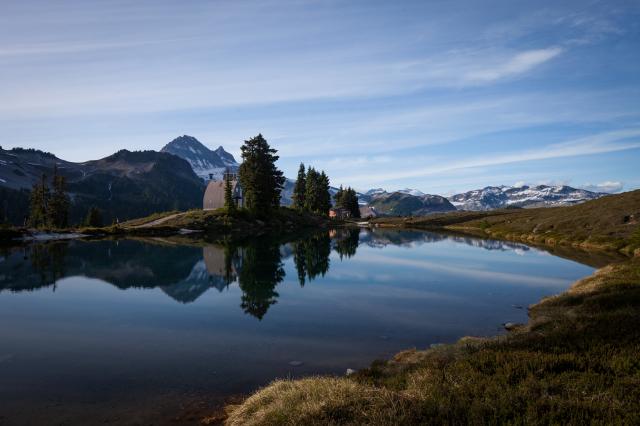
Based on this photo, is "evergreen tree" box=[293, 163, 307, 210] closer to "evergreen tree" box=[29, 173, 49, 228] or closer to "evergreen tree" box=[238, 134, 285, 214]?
"evergreen tree" box=[238, 134, 285, 214]

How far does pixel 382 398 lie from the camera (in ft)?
32.9

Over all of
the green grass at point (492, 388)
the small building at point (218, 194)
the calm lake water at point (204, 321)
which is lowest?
the calm lake water at point (204, 321)

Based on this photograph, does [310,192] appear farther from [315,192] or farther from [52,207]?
[52,207]

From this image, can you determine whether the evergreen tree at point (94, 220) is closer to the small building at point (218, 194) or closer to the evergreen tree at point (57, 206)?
the evergreen tree at point (57, 206)

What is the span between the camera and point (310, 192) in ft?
541

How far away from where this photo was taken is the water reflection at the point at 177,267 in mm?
35156

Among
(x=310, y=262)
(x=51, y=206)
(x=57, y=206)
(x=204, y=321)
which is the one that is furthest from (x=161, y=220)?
(x=204, y=321)

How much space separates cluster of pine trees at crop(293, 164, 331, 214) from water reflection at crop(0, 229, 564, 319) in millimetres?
94668

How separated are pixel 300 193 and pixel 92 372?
147446 mm

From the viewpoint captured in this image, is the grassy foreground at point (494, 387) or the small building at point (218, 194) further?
the small building at point (218, 194)

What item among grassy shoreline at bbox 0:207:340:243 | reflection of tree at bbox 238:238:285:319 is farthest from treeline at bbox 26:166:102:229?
reflection of tree at bbox 238:238:285:319

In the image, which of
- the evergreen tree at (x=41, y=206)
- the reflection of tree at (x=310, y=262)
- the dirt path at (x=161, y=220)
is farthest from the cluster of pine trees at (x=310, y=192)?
the reflection of tree at (x=310, y=262)

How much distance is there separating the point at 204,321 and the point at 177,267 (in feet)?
76.8

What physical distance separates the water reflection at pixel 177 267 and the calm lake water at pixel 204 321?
276 millimetres
